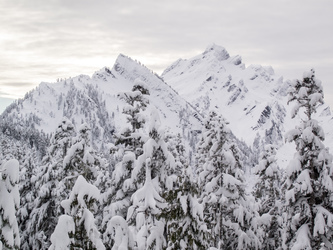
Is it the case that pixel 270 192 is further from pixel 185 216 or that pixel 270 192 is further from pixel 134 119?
pixel 185 216

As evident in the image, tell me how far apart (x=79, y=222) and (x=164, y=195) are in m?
2.54

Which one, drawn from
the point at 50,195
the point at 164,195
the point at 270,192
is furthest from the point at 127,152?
the point at 270,192

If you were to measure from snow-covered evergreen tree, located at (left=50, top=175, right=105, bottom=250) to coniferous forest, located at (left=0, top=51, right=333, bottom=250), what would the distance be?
26 millimetres

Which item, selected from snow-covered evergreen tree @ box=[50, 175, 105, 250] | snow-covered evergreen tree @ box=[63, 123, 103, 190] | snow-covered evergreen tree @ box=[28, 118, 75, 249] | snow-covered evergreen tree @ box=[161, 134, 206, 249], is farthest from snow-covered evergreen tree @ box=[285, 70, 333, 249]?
snow-covered evergreen tree @ box=[28, 118, 75, 249]

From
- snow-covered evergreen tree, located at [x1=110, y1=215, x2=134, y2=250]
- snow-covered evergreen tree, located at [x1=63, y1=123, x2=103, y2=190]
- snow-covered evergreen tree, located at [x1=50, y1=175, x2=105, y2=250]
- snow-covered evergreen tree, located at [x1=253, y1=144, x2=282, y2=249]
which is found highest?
snow-covered evergreen tree, located at [x1=50, y1=175, x2=105, y2=250]

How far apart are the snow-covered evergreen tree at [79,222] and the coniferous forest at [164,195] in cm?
3

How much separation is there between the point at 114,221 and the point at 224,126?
36.7ft

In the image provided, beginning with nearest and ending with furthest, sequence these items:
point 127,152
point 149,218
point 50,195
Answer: point 149,218 → point 127,152 → point 50,195

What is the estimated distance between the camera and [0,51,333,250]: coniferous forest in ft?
28.8

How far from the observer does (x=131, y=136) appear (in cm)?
1560

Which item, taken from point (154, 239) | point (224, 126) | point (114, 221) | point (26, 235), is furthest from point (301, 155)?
point (26, 235)

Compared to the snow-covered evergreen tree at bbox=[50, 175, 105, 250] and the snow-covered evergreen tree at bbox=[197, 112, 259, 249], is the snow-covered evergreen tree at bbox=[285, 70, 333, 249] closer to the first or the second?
the snow-covered evergreen tree at bbox=[197, 112, 259, 249]

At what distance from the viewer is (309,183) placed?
41.5 feet

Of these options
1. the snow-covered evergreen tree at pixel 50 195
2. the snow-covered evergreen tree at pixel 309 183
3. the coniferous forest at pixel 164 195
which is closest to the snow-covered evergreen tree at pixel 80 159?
the coniferous forest at pixel 164 195
